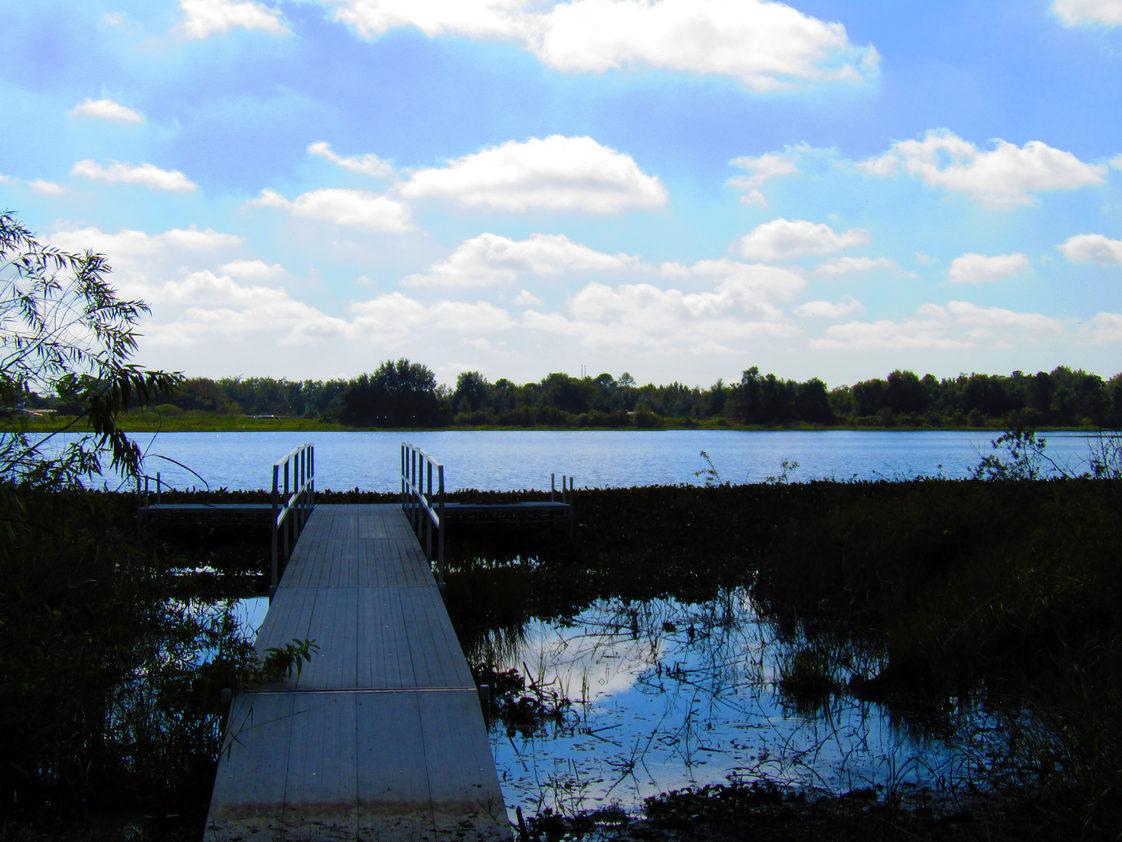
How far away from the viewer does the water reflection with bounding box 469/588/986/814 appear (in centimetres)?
675

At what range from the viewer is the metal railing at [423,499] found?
1109 centimetres

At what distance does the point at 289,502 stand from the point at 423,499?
1.49 metres

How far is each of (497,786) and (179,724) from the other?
223cm

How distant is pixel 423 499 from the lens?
12.6 meters

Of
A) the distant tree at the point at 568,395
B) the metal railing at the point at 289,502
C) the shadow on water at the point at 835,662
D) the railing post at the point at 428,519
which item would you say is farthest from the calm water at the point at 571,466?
the distant tree at the point at 568,395

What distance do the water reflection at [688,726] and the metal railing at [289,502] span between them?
2.40m

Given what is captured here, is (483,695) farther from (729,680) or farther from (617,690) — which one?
(729,680)

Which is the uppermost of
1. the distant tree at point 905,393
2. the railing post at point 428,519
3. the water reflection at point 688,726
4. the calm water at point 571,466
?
the distant tree at point 905,393

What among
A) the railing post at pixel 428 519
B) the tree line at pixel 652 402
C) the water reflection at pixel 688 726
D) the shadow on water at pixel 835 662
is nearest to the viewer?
the shadow on water at pixel 835 662

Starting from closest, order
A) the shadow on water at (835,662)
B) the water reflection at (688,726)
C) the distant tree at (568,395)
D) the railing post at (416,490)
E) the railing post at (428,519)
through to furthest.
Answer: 1. the shadow on water at (835,662)
2. the water reflection at (688,726)
3. the railing post at (428,519)
4. the railing post at (416,490)
5. the distant tree at (568,395)

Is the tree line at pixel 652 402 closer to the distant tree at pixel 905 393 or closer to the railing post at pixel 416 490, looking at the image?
the distant tree at pixel 905 393

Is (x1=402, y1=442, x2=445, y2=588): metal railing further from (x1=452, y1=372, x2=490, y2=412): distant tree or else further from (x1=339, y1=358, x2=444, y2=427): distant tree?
(x1=452, y1=372, x2=490, y2=412): distant tree

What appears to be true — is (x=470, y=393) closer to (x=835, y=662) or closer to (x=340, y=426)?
(x=340, y=426)

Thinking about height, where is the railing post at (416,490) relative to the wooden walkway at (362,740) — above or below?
above
